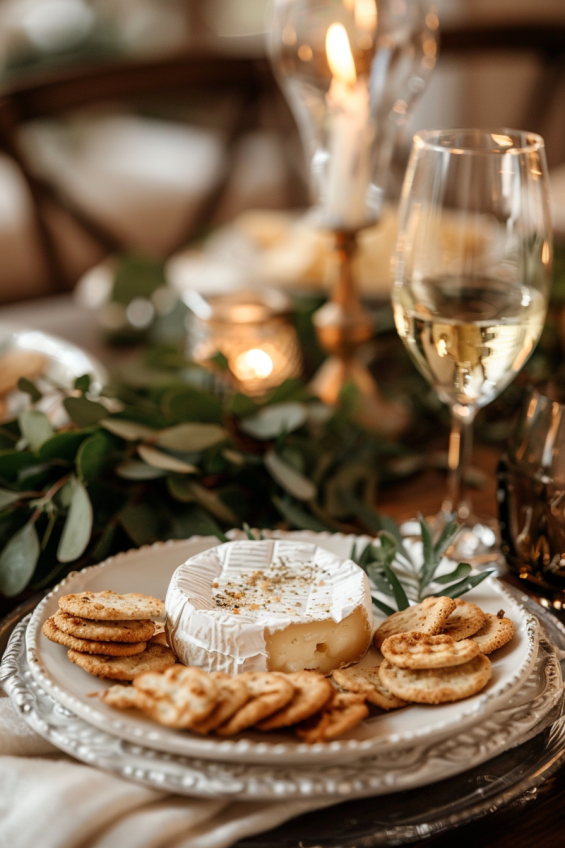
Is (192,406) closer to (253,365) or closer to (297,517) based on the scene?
(297,517)

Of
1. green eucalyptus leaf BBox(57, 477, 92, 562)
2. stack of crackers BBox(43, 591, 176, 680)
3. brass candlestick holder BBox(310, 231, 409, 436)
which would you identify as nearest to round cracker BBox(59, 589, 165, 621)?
stack of crackers BBox(43, 591, 176, 680)

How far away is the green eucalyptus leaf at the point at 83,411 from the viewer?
684 millimetres

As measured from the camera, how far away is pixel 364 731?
0.41 m

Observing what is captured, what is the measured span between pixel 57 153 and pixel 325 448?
1862mm

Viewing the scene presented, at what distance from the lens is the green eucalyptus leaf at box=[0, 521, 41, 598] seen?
59 cm

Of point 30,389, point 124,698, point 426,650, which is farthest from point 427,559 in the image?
point 30,389

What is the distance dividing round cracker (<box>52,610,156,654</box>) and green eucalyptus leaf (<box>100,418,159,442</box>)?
0.79 ft

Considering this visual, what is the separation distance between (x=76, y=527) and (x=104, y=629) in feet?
0.57

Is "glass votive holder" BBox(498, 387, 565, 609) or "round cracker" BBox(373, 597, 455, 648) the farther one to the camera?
"glass votive holder" BBox(498, 387, 565, 609)

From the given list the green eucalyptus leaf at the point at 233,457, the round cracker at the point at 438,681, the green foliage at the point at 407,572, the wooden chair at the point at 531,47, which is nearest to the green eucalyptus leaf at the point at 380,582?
the green foliage at the point at 407,572

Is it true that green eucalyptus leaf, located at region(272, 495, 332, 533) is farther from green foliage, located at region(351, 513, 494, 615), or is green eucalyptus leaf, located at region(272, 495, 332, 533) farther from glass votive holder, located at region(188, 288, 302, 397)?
glass votive holder, located at region(188, 288, 302, 397)

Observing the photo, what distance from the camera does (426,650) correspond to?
1.41ft

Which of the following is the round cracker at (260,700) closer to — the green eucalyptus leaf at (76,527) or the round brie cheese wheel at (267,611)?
the round brie cheese wheel at (267,611)

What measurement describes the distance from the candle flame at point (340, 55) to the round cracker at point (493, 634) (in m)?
0.68
